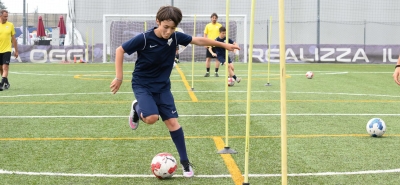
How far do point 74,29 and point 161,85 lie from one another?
3348 cm

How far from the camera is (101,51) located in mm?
37000

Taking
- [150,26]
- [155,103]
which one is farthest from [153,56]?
[150,26]

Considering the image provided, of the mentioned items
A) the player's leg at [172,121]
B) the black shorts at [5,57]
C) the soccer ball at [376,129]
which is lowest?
the soccer ball at [376,129]

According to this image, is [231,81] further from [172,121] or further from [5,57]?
[172,121]

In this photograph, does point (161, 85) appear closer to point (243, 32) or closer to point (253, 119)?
point (253, 119)

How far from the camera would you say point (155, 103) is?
23.3 ft

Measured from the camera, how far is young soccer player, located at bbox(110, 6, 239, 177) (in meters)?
6.89

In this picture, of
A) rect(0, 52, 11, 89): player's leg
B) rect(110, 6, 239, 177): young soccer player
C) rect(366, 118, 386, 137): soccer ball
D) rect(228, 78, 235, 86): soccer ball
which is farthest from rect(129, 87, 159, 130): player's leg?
rect(228, 78, 235, 86): soccer ball

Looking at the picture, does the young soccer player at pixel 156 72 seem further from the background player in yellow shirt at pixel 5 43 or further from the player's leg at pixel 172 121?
the background player in yellow shirt at pixel 5 43

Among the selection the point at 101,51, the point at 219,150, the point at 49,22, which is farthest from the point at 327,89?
the point at 49,22

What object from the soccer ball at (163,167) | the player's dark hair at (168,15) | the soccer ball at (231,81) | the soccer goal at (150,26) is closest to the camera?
the soccer ball at (163,167)

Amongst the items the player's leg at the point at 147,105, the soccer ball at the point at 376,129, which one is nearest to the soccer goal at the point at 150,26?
the soccer ball at the point at 376,129

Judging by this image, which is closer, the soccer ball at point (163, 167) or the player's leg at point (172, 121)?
the soccer ball at point (163, 167)

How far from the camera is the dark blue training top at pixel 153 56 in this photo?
6914mm
